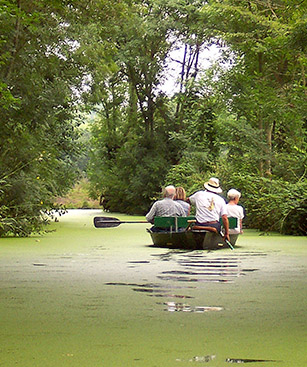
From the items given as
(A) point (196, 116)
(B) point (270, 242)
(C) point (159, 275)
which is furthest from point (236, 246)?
(A) point (196, 116)

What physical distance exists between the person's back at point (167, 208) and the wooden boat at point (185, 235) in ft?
0.78

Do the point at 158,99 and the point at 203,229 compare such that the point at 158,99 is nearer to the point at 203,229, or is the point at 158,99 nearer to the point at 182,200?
the point at 182,200

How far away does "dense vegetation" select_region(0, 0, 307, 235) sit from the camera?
15.8 metres

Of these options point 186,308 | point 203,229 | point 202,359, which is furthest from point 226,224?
point 202,359

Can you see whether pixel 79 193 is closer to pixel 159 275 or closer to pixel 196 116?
pixel 196 116

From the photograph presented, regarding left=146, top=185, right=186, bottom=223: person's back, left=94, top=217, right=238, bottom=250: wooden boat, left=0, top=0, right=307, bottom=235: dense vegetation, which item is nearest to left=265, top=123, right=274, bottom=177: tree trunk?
left=0, top=0, right=307, bottom=235: dense vegetation

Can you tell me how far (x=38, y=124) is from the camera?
16.5 m

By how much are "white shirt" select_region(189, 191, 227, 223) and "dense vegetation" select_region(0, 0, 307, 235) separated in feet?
11.5

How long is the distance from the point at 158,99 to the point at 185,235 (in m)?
21.6

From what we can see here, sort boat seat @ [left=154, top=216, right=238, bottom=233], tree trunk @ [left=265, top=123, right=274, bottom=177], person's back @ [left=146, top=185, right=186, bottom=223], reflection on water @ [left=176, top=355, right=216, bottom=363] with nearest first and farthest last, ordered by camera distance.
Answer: reflection on water @ [left=176, top=355, right=216, bottom=363] < boat seat @ [left=154, top=216, right=238, bottom=233] < person's back @ [left=146, top=185, right=186, bottom=223] < tree trunk @ [left=265, top=123, right=274, bottom=177]

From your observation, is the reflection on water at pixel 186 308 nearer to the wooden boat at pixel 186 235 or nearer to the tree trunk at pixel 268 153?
the wooden boat at pixel 186 235

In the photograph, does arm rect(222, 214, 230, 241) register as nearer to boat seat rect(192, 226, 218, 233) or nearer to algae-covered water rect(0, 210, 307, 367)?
boat seat rect(192, 226, 218, 233)

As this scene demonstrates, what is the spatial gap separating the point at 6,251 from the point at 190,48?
22.5 m

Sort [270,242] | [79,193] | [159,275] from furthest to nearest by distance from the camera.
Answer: [79,193] < [270,242] < [159,275]
